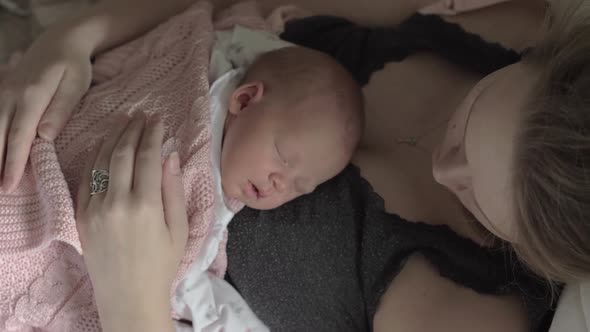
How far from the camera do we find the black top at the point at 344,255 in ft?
3.40

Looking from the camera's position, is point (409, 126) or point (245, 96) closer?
point (245, 96)

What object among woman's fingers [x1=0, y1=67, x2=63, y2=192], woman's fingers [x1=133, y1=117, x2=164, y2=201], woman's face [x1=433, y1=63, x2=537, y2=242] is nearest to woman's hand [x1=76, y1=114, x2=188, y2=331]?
woman's fingers [x1=133, y1=117, x2=164, y2=201]

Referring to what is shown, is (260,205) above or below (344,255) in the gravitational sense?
above

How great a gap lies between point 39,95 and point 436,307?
29.8 inches

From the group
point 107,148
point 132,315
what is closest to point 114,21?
point 107,148

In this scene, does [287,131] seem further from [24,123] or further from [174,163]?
[24,123]

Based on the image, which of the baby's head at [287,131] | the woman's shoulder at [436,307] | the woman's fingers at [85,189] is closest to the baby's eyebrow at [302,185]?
the baby's head at [287,131]

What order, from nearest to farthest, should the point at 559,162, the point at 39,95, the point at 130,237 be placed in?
the point at 559,162
the point at 130,237
the point at 39,95

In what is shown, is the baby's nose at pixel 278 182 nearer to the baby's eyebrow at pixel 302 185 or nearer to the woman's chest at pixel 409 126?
the baby's eyebrow at pixel 302 185

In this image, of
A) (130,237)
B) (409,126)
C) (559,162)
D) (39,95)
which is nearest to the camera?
(559,162)

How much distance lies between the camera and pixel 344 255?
109 centimetres

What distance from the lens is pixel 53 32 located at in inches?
45.8

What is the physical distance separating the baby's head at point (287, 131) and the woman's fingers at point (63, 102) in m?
0.27

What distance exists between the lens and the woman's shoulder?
1.00 meters
